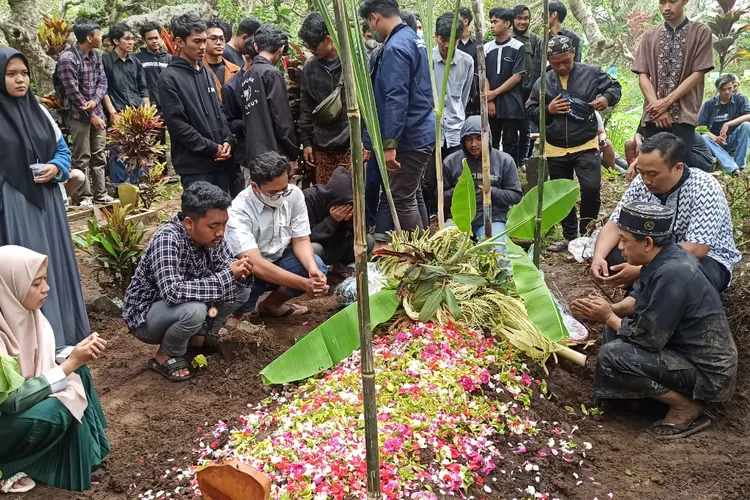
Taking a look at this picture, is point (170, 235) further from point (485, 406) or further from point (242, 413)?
point (485, 406)

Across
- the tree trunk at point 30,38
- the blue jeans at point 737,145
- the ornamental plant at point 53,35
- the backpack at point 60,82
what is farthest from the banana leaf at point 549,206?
the ornamental plant at point 53,35

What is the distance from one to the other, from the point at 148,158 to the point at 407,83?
2.97 metres

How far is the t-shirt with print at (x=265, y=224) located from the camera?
4070 mm

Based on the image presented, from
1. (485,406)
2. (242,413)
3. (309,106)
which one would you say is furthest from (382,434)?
(309,106)

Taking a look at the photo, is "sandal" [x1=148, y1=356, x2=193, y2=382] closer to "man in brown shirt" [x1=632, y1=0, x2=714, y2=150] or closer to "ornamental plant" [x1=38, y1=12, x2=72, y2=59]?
"man in brown shirt" [x1=632, y1=0, x2=714, y2=150]

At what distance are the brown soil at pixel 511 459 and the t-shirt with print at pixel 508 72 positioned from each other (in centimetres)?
299

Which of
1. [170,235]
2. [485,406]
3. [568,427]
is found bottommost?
[568,427]

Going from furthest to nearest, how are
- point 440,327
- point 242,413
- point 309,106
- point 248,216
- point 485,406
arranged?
point 309,106 < point 248,216 < point 440,327 < point 242,413 < point 485,406

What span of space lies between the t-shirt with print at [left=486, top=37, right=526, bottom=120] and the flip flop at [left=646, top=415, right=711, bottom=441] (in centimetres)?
399

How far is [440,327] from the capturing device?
3604 millimetres

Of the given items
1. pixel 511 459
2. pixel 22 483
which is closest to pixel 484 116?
pixel 511 459

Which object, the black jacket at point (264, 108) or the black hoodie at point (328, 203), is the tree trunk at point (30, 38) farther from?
the black hoodie at point (328, 203)

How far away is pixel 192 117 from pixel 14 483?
2.92m

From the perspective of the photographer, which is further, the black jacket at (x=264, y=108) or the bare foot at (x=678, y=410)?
the black jacket at (x=264, y=108)
